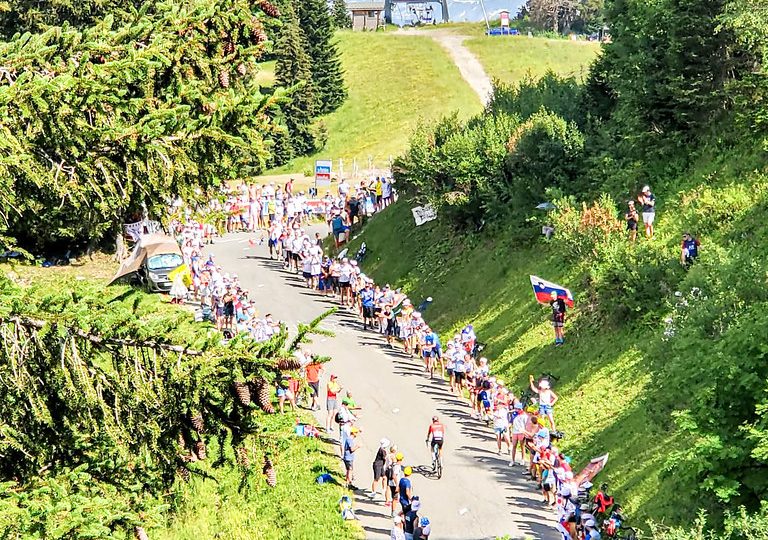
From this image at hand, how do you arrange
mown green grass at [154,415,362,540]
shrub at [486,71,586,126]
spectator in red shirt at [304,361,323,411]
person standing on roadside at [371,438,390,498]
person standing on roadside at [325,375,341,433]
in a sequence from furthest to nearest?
shrub at [486,71,586,126] → spectator in red shirt at [304,361,323,411] → person standing on roadside at [325,375,341,433] → person standing on roadside at [371,438,390,498] → mown green grass at [154,415,362,540]

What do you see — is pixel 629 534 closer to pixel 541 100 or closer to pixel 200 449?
pixel 200 449

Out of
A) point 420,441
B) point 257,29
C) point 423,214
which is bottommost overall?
point 420,441

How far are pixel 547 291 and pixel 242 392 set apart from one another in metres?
21.3

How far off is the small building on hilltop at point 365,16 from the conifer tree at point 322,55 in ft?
108

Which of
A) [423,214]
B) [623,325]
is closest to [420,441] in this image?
[623,325]

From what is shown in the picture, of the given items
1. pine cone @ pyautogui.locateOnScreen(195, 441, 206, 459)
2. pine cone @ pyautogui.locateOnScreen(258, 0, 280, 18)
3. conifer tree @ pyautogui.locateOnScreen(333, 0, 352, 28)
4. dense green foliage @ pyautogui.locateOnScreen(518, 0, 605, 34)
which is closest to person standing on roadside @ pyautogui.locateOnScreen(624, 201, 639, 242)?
pine cone @ pyautogui.locateOnScreen(258, 0, 280, 18)

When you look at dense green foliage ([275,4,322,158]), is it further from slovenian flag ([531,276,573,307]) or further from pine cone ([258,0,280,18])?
pine cone ([258,0,280,18])

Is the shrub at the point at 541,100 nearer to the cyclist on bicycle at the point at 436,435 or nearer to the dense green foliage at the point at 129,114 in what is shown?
the cyclist on bicycle at the point at 436,435

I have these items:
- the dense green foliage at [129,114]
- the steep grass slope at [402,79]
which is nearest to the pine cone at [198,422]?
the dense green foliage at [129,114]

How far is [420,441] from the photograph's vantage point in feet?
82.5

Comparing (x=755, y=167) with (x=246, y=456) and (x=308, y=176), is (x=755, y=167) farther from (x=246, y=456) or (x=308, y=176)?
(x=308, y=176)

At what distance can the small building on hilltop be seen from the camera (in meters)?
127

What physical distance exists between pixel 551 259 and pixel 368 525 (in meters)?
13.2

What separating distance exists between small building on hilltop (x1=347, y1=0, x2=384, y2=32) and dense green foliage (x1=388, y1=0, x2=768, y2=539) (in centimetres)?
8607
